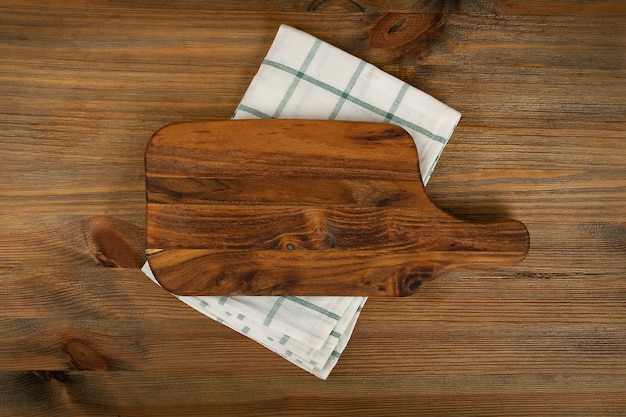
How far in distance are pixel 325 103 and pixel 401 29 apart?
15 centimetres

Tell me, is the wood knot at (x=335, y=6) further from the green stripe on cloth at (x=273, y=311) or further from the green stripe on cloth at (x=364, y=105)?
the green stripe on cloth at (x=273, y=311)

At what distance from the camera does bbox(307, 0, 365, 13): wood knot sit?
2.25ft

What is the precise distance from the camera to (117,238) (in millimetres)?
660

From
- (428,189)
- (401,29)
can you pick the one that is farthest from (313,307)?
(401,29)

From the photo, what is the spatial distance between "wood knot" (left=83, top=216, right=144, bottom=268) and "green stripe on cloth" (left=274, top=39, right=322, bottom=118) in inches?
8.6

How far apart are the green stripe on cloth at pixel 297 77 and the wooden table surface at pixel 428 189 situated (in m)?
0.05

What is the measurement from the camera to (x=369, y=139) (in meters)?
0.59

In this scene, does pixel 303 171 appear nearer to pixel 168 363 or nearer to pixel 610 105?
pixel 168 363

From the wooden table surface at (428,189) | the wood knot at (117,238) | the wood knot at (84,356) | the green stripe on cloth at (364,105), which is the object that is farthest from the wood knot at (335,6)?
the wood knot at (84,356)

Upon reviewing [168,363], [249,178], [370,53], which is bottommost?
[168,363]

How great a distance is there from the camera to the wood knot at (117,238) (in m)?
0.66

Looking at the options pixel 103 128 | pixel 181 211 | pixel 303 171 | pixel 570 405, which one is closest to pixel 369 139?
pixel 303 171

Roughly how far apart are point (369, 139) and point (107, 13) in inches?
13.8

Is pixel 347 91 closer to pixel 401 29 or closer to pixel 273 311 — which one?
pixel 401 29
